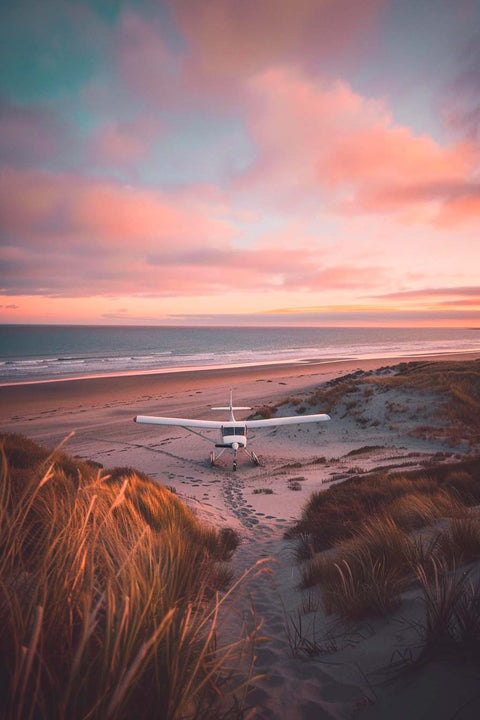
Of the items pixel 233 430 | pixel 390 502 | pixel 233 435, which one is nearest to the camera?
pixel 390 502

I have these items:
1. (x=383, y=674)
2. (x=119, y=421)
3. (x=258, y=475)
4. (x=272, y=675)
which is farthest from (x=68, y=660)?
(x=119, y=421)

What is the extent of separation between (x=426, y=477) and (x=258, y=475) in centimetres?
716

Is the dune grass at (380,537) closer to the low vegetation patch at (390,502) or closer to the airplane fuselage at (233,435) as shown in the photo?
the low vegetation patch at (390,502)

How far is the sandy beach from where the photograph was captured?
2266 millimetres

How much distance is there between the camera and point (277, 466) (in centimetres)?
1543

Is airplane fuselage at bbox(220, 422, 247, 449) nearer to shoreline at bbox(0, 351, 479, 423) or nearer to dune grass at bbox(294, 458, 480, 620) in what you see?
dune grass at bbox(294, 458, 480, 620)

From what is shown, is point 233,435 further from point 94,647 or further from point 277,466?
point 94,647

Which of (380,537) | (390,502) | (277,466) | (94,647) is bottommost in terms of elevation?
(277,466)

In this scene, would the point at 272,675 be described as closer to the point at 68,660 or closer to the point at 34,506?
the point at 68,660

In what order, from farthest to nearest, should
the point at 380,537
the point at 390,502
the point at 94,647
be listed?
1. the point at 390,502
2. the point at 380,537
3. the point at 94,647

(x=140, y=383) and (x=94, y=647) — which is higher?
(x=94, y=647)

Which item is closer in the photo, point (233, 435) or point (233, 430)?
point (233, 435)

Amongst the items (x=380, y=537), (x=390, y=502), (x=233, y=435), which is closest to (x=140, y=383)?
(x=233, y=435)

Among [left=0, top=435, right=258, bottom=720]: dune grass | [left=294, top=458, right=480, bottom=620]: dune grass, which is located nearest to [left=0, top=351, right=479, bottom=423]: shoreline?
[left=294, top=458, right=480, bottom=620]: dune grass
